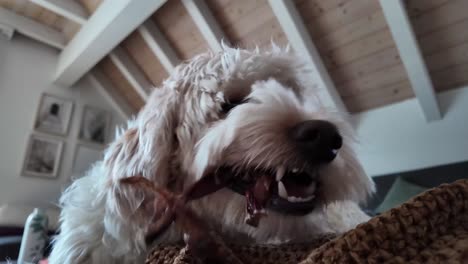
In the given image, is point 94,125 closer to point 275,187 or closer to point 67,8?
point 67,8

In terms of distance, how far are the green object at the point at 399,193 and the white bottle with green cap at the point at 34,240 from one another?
6.42 feet

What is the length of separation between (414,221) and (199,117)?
21.3 inches

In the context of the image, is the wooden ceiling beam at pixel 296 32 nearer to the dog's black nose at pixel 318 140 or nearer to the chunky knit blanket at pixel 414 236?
the dog's black nose at pixel 318 140

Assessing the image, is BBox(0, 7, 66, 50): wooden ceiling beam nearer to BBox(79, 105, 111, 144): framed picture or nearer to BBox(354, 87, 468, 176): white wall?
BBox(79, 105, 111, 144): framed picture

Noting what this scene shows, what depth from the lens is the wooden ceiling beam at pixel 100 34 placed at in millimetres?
2842

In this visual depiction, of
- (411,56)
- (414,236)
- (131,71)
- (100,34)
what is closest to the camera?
(414,236)

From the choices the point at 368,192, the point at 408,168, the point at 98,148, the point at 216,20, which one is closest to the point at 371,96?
the point at 408,168

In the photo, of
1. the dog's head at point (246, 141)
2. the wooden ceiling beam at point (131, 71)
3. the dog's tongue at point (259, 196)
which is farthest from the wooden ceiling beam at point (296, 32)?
the wooden ceiling beam at point (131, 71)

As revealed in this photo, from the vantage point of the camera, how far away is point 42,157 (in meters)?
4.05

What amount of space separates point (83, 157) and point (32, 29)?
144cm

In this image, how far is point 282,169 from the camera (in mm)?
663

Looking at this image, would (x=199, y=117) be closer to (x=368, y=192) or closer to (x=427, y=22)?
(x=368, y=192)

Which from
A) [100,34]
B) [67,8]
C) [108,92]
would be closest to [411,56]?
[100,34]

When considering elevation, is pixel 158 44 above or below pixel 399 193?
above
